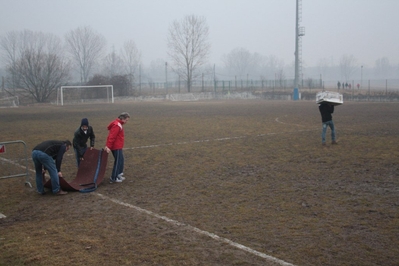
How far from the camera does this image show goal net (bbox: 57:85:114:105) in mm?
52775

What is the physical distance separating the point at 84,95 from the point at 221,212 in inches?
1967

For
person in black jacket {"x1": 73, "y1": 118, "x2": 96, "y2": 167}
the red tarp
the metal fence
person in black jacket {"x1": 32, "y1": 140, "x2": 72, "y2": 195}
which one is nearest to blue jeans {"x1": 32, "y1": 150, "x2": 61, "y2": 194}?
person in black jacket {"x1": 32, "y1": 140, "x2": 72, "y2": 195}

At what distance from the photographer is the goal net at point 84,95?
52.8 metres

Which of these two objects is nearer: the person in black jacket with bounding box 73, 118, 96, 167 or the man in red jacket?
the man in red jacket

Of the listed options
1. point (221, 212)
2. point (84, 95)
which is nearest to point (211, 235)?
point (221, 212)

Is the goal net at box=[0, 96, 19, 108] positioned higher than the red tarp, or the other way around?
the goal net at box=[0, 96, 19, 108]

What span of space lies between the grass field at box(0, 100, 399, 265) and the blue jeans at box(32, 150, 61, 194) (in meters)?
0.26

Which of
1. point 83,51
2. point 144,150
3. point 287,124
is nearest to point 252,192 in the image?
point 144,150

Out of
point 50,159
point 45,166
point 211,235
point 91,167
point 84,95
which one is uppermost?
point 84,95

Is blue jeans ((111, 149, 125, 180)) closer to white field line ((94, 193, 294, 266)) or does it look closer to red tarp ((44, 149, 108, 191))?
red tarp ((44, 149, 108, 191))

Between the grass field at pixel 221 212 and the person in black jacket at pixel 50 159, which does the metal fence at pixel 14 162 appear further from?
the person in black jacket at pixel 50 159

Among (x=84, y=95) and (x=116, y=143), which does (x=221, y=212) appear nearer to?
(x=116, y=143)

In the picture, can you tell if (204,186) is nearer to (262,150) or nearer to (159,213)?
(159,213)

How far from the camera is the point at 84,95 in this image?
54188mm
